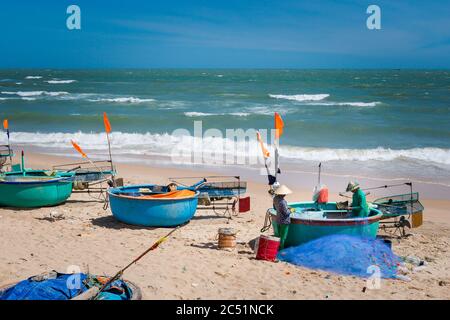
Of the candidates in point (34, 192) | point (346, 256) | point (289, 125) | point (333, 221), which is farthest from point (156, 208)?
point (289, 125)

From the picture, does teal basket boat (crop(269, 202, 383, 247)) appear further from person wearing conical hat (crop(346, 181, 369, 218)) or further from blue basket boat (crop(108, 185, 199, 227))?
blue basket boat (crop(108, 185, 199, 227))

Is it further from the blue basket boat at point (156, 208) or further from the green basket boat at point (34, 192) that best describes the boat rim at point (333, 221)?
the green basket boat at point (34, 192)

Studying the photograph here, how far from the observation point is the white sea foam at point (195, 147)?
66.4ft

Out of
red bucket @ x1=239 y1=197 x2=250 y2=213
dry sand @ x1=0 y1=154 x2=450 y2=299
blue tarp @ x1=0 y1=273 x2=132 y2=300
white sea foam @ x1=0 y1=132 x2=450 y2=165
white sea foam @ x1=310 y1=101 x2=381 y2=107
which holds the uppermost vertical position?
white sea foam @ x1=310 y1=101 x2=381 y2=107

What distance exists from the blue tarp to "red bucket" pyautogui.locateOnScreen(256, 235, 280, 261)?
2956 millimetres

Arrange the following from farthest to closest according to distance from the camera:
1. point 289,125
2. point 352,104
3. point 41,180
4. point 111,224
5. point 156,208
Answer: point 352,104 < point 289,125 < point 41,180 < point 111,224 < point 156,208

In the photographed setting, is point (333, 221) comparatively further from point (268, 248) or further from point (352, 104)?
point (352, 104)

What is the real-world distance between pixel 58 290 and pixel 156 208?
4.37 m

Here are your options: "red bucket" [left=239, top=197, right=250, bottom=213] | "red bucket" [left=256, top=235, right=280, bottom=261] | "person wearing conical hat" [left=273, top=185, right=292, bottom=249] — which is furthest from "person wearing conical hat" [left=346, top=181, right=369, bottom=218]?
"red bucket" [left=239, top=197, right=250, bottom=213]

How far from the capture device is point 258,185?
1494 centimetres

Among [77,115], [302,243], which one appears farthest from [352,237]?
[77,115]

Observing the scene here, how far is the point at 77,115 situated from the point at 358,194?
2800cm

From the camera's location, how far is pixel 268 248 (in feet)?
27.7

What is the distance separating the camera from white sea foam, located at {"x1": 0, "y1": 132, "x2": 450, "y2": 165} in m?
20.2
